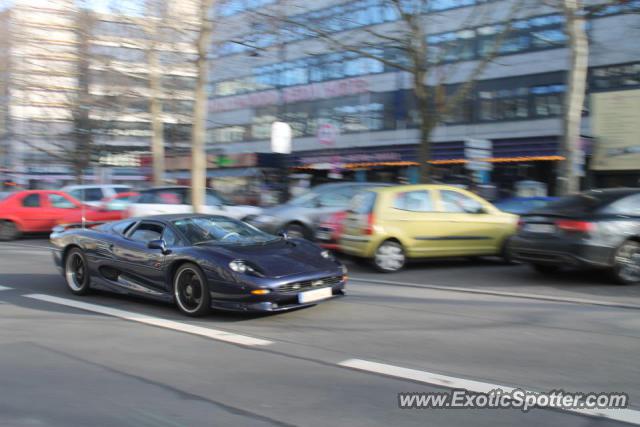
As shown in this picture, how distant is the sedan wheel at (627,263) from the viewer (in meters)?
8.55

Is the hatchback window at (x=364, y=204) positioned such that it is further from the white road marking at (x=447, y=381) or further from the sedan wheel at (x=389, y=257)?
the white road marking at (x=447, y=381)

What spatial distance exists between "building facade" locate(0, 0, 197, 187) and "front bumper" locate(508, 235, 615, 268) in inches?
545

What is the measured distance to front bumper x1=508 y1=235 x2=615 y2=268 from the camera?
27.6 feet


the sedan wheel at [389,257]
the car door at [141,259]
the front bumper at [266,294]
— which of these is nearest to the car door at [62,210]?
the car door at [141,259]

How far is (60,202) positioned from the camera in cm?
1752

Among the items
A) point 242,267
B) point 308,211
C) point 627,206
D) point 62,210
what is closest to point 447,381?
point 242,267

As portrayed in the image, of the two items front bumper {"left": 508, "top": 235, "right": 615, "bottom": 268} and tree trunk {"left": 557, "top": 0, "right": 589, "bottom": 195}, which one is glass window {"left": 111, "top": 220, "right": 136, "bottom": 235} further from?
tree trunk {"left": 557, "top": 0, "right": 589, "bottom": 195}

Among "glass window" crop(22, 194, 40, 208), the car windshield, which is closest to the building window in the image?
"glass window" crop(22, 194, 40, 208)

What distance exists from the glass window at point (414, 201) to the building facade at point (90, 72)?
11.4 meters

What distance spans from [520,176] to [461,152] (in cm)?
307

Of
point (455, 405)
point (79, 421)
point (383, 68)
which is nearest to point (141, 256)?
point (79, 421)

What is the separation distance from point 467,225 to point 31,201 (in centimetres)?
1304

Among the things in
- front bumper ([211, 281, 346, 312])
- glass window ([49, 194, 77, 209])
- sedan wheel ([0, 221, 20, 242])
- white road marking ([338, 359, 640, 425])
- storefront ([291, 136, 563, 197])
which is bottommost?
sedan wheel ([0, 221, 20, 242])

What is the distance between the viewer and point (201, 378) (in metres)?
4.63
